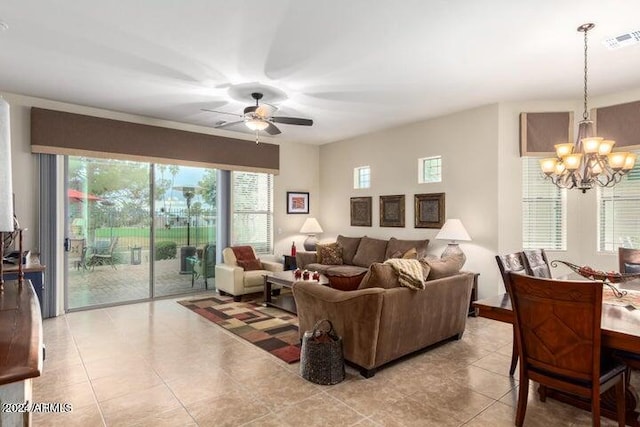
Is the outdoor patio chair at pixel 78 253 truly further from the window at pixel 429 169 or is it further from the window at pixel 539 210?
the window at pixel 539 210

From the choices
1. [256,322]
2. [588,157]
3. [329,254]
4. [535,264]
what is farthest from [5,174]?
[329,254]

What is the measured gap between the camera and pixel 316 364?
3.00m

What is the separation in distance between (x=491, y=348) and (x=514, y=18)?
310 centimetres

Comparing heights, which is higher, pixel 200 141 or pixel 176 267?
pixel 200 141

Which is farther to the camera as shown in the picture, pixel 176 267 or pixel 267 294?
pixel 176 267

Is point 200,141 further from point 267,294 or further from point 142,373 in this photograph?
point 142,373

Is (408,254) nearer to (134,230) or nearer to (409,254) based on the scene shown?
(409,254)

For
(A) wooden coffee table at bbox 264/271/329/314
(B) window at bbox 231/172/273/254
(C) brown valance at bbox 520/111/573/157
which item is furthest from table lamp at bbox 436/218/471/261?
(B) window at bbox 231/172/273/254

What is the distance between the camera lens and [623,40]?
10.6ft

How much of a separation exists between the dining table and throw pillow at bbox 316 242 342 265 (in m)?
3.79

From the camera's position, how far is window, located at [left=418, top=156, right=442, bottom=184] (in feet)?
19.0

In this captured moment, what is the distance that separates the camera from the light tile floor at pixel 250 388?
2512 mm

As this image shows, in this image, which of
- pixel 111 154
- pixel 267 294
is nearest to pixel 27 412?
pixel 267 294

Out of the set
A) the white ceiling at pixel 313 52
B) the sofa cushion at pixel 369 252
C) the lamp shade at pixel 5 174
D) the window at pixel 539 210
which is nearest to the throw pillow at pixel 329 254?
the sofa cushion at pixel 369 252
